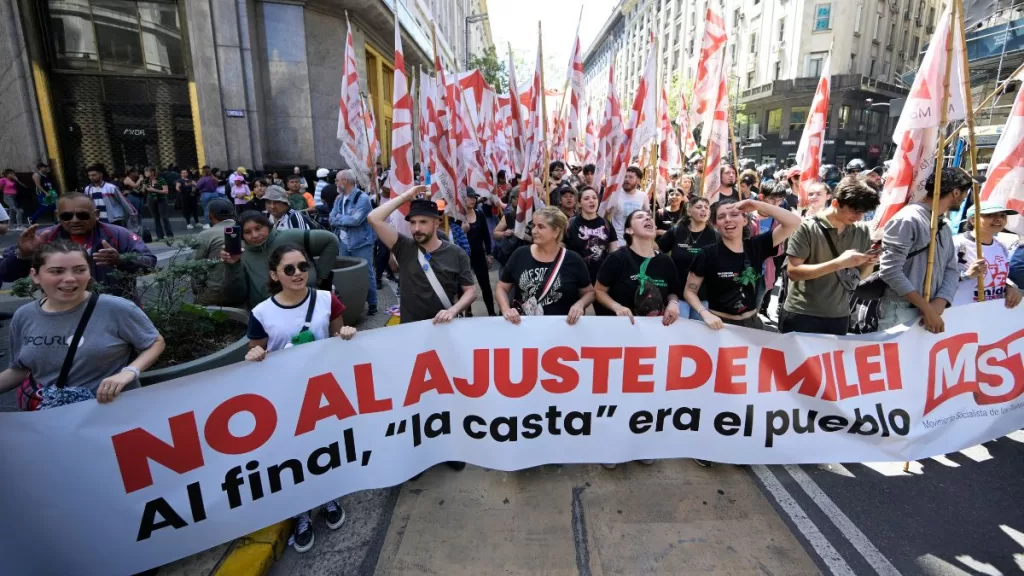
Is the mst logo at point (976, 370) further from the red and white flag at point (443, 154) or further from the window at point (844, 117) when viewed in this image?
the window at point (844, 117)

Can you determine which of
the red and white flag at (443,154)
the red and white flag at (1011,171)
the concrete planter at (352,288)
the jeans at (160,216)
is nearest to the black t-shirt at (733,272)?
the red and white flag at (1011,171)

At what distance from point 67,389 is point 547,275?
265cm

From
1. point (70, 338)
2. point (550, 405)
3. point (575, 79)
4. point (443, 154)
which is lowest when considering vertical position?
point (550, 405)

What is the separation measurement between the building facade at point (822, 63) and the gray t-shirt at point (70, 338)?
125 ft

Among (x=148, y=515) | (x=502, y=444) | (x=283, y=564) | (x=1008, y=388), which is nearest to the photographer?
(x=148, y=515)

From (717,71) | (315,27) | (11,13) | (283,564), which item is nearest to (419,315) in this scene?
(283,564)

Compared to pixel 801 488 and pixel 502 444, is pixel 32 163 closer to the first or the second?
pixel 502 444

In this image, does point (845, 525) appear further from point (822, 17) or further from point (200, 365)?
point (822, 17)

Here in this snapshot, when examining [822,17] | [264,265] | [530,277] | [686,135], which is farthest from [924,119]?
[822,17]

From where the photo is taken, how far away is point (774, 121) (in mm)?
41531

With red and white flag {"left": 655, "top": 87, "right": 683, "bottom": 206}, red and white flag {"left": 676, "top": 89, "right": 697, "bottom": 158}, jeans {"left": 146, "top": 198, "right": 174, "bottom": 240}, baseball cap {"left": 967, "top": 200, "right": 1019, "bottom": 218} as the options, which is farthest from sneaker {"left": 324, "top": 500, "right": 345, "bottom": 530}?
jeans {"left": 146, "top": 198, "right": 174, "bottom": 240}

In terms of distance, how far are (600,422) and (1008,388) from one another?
8.98 ft

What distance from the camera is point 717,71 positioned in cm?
642

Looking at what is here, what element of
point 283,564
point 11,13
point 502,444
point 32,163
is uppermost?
point 11,13
